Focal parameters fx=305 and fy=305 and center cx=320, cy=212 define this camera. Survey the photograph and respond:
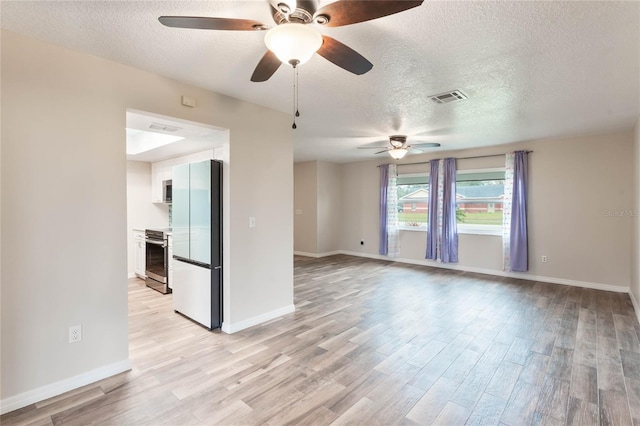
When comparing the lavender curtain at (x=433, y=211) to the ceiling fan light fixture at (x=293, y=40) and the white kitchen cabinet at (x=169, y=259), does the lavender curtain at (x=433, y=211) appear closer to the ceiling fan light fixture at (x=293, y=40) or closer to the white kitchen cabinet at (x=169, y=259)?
the white kitchen cabinet at (x=169, y=259)

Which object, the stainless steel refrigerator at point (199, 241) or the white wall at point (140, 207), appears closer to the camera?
the stainless steel refrigerator at point (199, 241)

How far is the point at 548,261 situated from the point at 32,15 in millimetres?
7106

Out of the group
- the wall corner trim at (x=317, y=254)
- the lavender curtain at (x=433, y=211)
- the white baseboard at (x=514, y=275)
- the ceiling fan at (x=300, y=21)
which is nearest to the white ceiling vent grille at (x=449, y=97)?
the ceiling fan at (x=300, y=21)

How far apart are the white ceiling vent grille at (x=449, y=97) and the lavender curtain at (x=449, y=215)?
3199 mm

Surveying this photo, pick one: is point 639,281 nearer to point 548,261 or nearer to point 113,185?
point 548,261

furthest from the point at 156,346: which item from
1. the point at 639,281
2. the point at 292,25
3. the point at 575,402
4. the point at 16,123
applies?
the point at 639,281

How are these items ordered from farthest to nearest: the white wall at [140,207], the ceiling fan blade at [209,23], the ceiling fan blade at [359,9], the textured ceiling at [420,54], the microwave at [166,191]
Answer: the white wall at [140,207]
the microwave at [166,191]
the textured ceiling at [420,54]
the ceiling fan blade at [209,23]
the ceiling fan blade at [359,9]

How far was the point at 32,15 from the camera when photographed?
6.11 feet

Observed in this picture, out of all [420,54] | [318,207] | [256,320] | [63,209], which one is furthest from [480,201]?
[63,209]

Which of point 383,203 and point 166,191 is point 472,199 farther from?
point 166,191

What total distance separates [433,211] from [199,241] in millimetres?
4918

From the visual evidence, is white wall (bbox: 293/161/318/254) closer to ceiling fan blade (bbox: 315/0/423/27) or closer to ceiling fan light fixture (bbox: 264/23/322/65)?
ceiling fan light fixture (bbox: 264/23/322/65)

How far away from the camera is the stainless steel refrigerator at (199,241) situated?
3.29 metres

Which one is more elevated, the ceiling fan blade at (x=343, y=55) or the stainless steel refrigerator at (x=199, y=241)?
the ceiling fan blade at (x=343, y=55)
